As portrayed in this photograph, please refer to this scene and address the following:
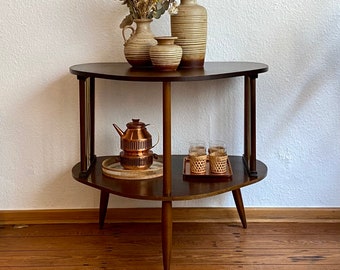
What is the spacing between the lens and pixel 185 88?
6.53 feet

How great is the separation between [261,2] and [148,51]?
1.79ft

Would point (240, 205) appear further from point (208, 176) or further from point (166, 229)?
point (166, 229)

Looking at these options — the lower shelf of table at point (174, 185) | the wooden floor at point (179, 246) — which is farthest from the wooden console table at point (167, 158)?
the wooden floor at point (179, 246)

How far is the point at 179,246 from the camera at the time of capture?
1835 millimetres

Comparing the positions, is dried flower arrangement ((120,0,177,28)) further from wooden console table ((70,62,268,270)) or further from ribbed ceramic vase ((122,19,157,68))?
wooden console table ((70,62,268,270))

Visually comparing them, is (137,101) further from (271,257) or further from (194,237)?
(271,257)

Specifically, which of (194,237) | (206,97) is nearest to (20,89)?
(206,97)

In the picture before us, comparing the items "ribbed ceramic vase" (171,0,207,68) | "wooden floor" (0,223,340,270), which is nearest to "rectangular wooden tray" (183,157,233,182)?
"wooden floor" (0,223,340,270)

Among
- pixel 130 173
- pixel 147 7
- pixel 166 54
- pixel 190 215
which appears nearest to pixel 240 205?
pixel 190 215

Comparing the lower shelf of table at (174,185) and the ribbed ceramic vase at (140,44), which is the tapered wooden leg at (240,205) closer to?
the lower shelf of table at (174,185)

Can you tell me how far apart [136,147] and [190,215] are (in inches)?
17.9

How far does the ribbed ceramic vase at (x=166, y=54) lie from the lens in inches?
62.1

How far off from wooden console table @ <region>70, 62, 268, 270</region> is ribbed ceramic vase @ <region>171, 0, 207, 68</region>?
67mm

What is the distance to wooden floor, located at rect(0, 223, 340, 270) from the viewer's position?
5.58ft
